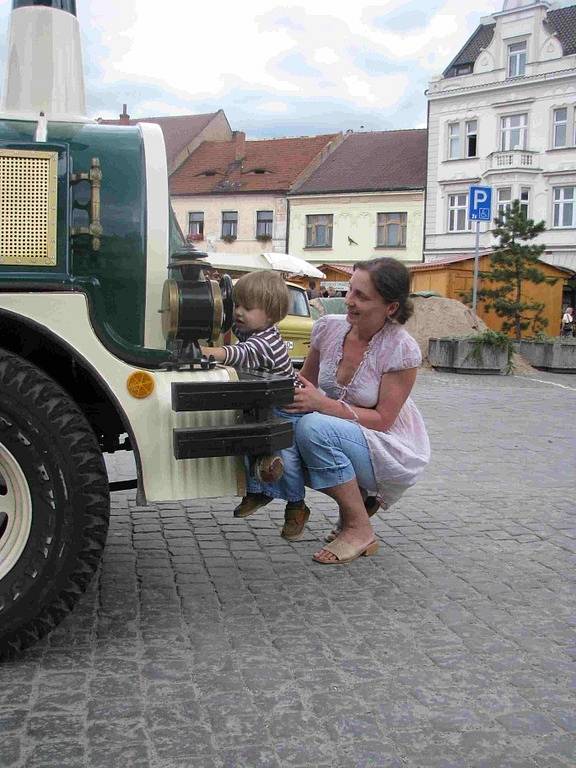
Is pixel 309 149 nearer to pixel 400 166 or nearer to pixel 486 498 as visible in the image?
pixel 400 166

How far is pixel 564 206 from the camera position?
43.0 metres

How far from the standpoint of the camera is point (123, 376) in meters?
3.13

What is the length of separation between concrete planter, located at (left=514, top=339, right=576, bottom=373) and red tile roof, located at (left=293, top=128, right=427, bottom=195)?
87.9 feet

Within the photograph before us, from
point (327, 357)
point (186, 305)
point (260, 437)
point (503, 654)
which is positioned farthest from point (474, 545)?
point (186, 305)

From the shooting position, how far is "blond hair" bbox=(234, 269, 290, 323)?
12.9 feet

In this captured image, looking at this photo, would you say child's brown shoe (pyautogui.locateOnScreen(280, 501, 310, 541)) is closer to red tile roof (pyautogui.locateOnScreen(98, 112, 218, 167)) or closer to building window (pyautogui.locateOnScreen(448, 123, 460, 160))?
building window (pyautogui.locateOnScreen(448, 123, 460, 160))

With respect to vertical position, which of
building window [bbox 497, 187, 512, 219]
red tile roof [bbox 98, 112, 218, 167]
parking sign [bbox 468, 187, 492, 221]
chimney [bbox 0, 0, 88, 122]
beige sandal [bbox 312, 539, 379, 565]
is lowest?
beige sandal [bbox 312, 539, 379, 565]

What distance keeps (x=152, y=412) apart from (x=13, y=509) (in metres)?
0.54

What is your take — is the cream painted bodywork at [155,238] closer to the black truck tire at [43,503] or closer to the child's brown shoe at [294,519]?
the black truck tire at [43,503]

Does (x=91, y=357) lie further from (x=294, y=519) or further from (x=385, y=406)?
(x=294, y=519)

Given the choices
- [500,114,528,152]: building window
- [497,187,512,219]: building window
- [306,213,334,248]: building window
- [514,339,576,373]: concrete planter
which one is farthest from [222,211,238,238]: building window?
[514,339,576,373]: concrete planter

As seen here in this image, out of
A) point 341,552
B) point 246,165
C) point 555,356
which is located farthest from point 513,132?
point 341,552

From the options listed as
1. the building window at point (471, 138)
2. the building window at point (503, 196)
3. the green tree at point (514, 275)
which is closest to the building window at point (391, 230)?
the building window at point (471, 138)

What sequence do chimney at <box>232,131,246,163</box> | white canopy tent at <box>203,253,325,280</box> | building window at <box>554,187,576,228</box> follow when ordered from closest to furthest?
white canopy tent at <box>203,253,325,280</box>, building window at <box>554,187,576,228</box>, chimney at <box>232,131,246,163</box>
